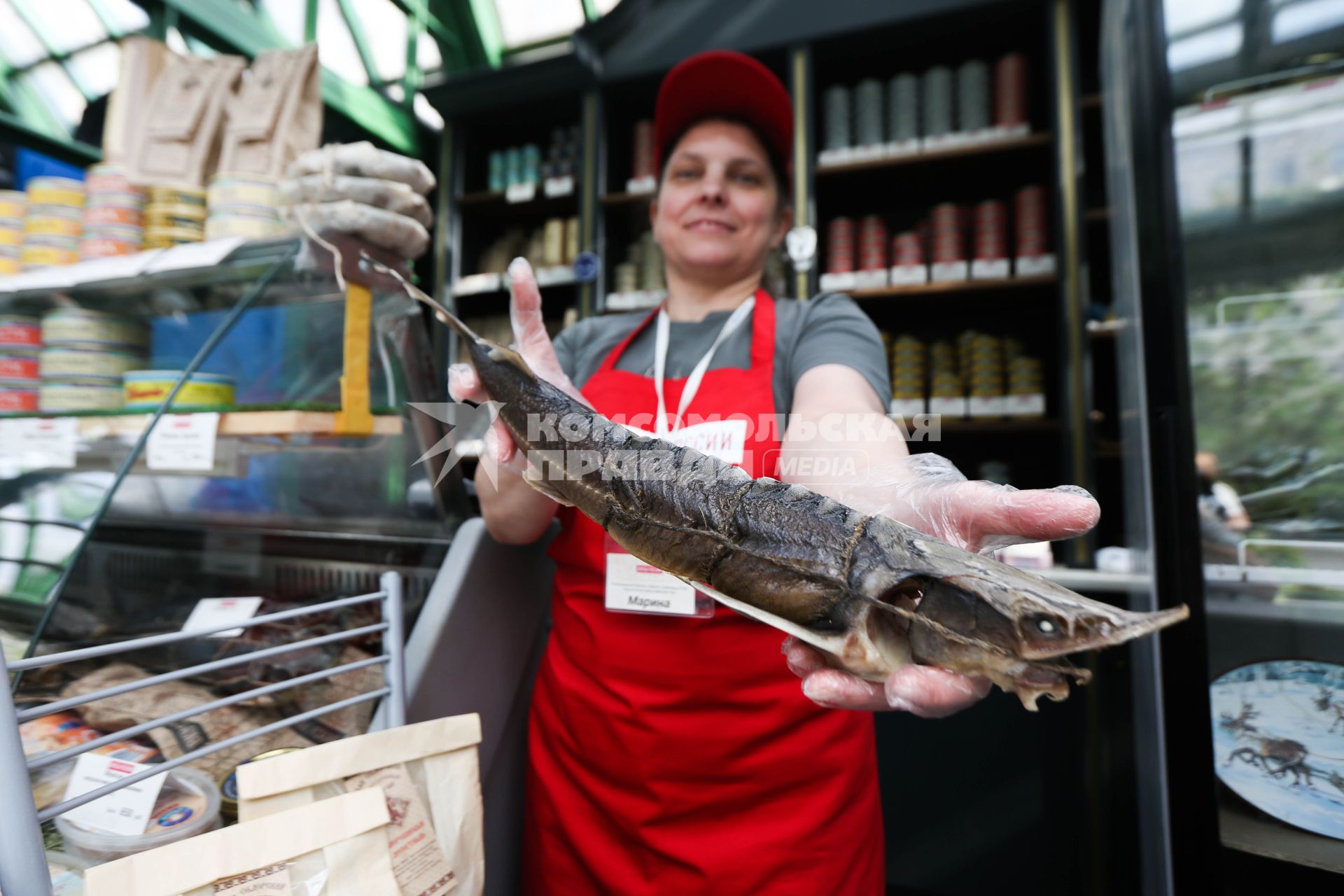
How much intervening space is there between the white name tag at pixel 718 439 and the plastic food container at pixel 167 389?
2.23 ft

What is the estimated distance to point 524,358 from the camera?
3.01 feet

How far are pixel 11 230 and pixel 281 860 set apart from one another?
4.49ft

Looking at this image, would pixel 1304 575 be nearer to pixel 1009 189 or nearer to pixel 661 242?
pixel 661 242

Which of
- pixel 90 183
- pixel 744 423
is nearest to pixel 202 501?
pixel 90 183

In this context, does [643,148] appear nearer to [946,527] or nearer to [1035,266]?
[1035,266]

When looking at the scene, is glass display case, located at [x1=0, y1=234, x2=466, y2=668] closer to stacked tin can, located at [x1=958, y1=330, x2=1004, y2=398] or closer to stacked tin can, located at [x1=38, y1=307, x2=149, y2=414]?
stacked tin can, located at [x1=38, y1=307, x2=149, y2=414]

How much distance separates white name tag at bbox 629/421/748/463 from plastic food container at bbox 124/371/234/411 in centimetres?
68

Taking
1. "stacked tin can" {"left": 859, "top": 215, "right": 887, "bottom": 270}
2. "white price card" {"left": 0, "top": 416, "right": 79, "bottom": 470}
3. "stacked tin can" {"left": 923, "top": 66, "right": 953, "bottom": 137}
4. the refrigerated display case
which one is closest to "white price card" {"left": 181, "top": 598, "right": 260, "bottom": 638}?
"white price card" {"left": 0, "top": 416, "right": 79, "bottom": 470}

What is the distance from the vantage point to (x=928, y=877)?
179 centimetres

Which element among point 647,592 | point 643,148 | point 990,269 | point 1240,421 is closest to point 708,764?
point 647,592

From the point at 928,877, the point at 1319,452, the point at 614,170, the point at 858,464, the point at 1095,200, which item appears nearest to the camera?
the point at 858,464

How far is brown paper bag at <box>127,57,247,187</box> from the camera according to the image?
122 centimetres

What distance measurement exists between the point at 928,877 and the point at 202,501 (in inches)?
80.5

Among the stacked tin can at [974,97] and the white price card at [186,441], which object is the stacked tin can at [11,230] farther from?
the stacked tin can at [974,97]
